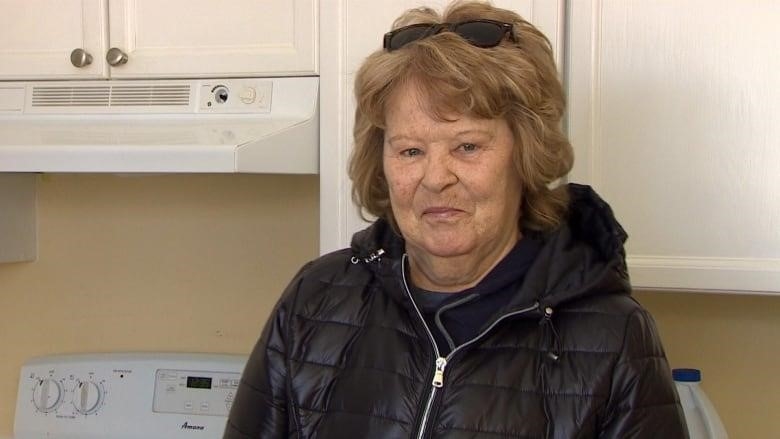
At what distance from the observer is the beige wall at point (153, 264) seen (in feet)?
6.43

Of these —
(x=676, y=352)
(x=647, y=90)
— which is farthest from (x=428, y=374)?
(x=676, y=352)

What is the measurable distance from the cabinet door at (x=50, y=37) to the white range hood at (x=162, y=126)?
3 cm

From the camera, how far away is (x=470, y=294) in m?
1.15

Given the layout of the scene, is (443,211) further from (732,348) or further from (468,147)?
(732,348)

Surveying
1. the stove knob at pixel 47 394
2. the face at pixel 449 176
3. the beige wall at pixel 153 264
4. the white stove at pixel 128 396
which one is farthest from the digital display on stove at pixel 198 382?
the face at pixel 449 176

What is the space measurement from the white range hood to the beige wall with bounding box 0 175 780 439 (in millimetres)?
365

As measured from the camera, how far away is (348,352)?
3.90 ft

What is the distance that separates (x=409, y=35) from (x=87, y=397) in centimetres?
119

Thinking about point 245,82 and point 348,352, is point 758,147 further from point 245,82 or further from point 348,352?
point 245,82

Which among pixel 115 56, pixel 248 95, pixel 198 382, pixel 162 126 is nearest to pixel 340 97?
pixel 248 95

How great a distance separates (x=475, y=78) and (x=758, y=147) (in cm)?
57

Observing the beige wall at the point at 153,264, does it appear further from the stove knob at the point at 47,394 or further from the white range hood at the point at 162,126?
the white range hood at the point at 162,126

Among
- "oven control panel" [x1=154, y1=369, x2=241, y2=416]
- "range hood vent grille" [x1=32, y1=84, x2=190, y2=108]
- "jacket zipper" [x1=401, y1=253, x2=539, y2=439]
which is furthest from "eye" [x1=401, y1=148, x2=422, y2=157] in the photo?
"oven control panel" [x1=154, y1=369, x2=241, y2=416]

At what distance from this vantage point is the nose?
3.64 feet
